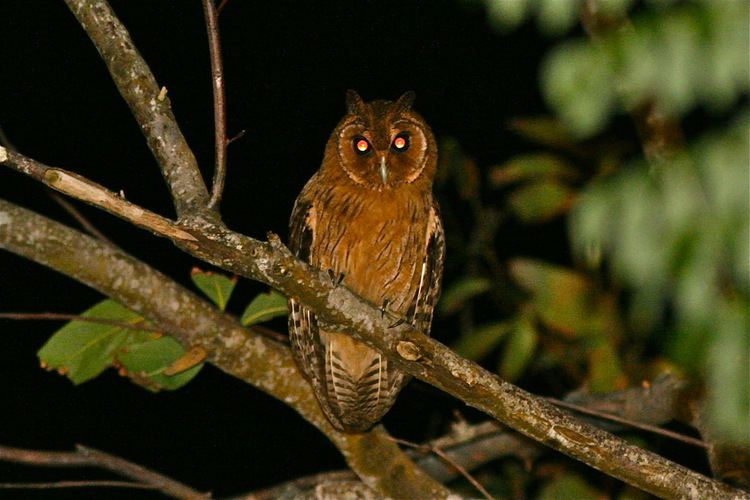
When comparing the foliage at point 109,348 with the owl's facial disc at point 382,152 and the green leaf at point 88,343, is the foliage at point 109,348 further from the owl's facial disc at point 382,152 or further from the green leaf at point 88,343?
the owl's facial disc at point 382,152

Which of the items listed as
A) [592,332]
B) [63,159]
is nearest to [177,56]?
[63,159]

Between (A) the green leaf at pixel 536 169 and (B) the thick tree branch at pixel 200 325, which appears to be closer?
(B) the thick tree branch at pixel 200 325

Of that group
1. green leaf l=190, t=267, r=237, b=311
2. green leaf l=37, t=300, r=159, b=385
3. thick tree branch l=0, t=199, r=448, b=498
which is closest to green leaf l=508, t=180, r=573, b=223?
thick tree branch l=0, t=199, r=448, b=498

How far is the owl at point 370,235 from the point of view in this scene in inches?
110

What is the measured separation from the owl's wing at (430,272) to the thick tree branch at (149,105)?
0.96m

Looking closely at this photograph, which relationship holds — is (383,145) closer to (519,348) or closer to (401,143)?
(401,143)

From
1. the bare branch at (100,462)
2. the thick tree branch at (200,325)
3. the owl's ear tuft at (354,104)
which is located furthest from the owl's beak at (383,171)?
the bare branch at (100,462)

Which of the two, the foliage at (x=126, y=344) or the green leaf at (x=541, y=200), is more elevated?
the green leaf at (x=541, y=200)

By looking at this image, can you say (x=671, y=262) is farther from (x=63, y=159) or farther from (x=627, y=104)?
(x=63, y=159)

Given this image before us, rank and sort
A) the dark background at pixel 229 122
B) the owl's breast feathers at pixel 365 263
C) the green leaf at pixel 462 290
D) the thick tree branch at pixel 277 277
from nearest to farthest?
the thick tree branch at pixel 277 277
the owl's breast feathers at pixel 365 263
the green leaf at pixel 462 290
the dark background at pixel 229 122

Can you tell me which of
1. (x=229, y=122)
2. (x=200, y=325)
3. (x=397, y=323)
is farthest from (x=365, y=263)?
(x=229, y=122)

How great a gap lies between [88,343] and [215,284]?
0.36 meters

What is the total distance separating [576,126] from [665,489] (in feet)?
4.36

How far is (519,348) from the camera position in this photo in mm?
2957
